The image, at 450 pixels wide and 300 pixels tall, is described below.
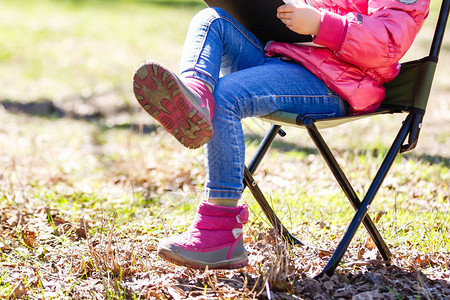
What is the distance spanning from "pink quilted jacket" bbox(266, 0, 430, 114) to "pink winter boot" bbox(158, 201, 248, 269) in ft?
2.21

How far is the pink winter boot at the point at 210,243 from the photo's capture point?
2053 millimetres

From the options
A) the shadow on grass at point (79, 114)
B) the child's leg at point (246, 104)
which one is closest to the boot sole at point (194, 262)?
the child's leg at point (246, 104)

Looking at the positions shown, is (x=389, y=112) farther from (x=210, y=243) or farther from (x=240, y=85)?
(x=210, y=243)

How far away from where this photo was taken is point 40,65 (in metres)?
8.10

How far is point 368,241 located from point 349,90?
809 millimetres

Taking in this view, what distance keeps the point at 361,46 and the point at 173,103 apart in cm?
77

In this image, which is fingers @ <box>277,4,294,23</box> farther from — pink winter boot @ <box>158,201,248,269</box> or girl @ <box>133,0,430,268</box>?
pink winter boot @ <box>158,201,248,269</box>

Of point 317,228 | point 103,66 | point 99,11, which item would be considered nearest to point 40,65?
point 103,66

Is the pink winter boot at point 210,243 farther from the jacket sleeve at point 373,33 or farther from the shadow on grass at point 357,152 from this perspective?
the shadow on grass at point 357,152

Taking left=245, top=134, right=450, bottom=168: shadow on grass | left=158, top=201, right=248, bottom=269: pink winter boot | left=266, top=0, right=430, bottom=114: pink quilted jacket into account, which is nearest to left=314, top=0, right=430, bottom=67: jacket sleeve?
left=266, top=0, right=430, bottom=114: pink quilted jacket

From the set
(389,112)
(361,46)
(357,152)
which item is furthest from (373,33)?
(357,152)

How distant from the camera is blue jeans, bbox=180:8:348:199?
2062 mm

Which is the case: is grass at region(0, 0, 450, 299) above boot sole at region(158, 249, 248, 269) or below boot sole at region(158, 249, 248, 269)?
below

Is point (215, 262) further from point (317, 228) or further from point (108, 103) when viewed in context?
point (108, 103)
